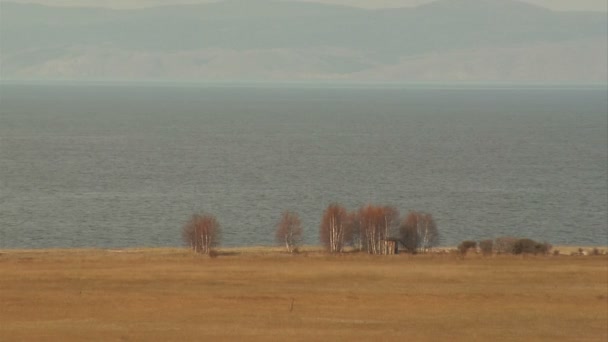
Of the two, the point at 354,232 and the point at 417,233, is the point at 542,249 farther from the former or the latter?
the point at 354,232

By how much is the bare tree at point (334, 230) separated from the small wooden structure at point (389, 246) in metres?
1.45

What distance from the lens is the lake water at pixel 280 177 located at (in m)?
52.7

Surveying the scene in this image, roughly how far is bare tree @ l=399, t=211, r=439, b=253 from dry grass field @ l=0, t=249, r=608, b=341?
12.0ft

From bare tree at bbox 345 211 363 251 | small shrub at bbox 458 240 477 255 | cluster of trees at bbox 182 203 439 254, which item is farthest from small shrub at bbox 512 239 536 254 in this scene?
bare tree at bbox 345 211 363 251

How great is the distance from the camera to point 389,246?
129 feet

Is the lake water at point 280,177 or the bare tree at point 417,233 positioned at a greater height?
the bare tree at point 417,233

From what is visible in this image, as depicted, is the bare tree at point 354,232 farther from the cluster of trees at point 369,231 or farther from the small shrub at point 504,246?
the small shrub at point 504,246

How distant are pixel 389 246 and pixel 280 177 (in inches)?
1440

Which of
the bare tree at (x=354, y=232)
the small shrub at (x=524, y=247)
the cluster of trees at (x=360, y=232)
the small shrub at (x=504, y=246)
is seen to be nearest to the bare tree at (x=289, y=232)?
the cluster of trees at (x=360, y=232)

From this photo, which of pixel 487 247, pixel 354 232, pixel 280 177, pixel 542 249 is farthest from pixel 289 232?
pixel 280 177

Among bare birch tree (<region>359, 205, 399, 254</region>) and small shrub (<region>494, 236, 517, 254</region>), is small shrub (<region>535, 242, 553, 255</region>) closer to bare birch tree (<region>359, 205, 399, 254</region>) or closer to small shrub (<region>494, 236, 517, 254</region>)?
small shrub (<region>494, 236, 517, 254</region>)

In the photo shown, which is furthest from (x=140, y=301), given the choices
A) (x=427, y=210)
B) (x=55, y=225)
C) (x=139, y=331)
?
(x=427, y=210)

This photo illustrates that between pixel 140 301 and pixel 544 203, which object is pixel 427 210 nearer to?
pixel 544 203

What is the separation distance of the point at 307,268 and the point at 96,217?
22.3 metres
